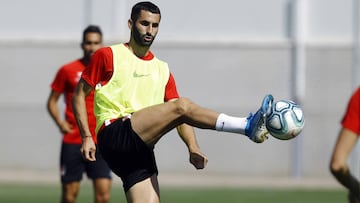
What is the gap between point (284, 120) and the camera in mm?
7867

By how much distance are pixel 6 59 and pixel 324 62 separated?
700cm

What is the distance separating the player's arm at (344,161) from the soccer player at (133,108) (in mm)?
2142

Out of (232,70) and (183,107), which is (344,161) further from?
(232,70)

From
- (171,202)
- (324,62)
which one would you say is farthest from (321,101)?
(171,202)

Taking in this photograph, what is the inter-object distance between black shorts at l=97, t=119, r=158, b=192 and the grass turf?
734 centimetres

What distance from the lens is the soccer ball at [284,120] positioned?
25.8 ft

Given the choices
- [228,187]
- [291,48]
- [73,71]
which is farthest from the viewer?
[291,48]

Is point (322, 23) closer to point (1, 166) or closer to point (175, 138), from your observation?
point (175, 138)

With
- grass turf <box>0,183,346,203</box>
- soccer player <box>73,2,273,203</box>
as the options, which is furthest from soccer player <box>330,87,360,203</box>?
grass turf <box>0,183,346,203</box>

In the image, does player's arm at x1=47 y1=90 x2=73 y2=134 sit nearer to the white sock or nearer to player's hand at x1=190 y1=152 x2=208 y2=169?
player's hand at x1=190 y1=152 x2=208 y2=169

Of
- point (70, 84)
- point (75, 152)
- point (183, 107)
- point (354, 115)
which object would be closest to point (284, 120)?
point (183, 107)

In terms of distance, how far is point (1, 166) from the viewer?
23.2 metres

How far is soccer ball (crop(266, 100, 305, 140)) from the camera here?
787 centimetres

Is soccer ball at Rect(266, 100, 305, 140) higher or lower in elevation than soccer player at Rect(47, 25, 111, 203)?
higher
